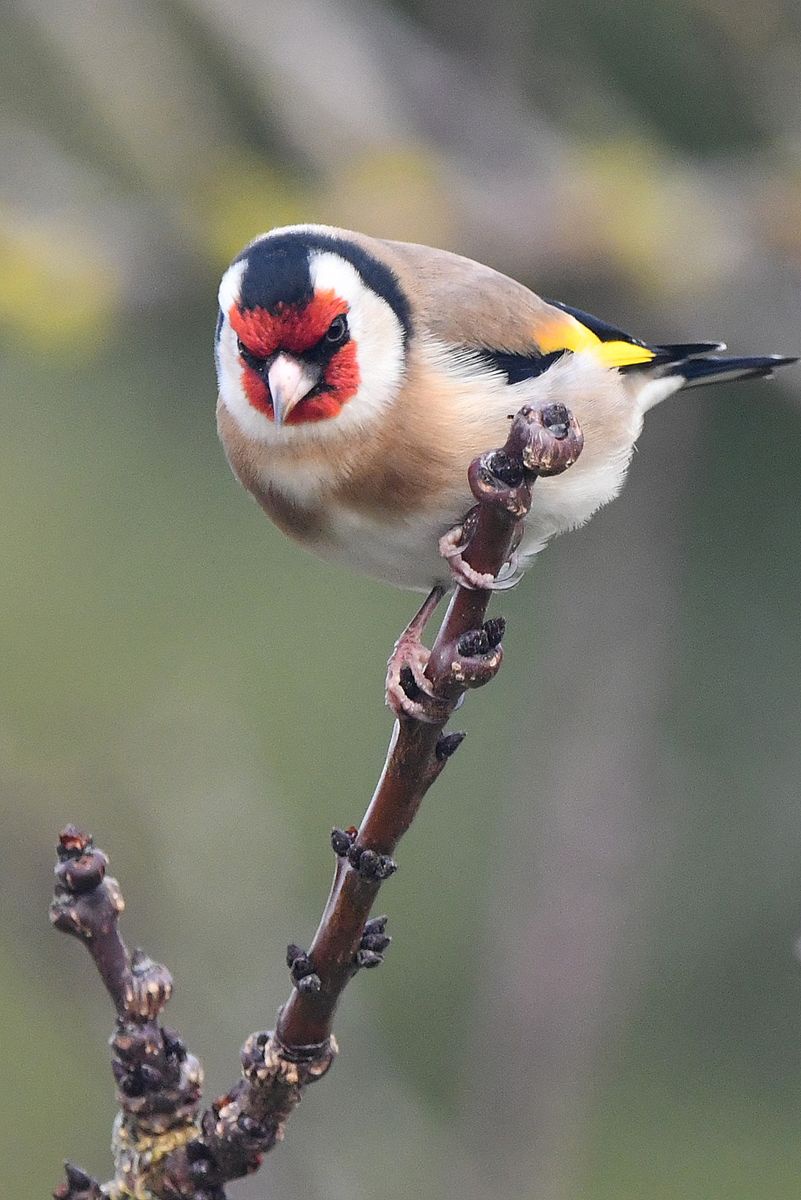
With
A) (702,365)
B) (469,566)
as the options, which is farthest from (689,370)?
(469,566)

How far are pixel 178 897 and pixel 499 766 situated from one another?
3447 mm

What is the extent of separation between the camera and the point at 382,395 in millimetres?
2752

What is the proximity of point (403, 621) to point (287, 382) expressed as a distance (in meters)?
4.71

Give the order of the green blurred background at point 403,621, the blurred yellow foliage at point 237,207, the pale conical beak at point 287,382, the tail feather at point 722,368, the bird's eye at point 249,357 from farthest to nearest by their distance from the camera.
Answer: the blurred yellow foliage at point 237,207 → the green blurred background at point 403,621 → the tail feather at point 722,368 → the bird's eye at point 249,357 → the pale conical beak at point 287,382

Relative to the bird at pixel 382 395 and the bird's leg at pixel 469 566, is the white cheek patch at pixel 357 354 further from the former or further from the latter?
the bird's leg at pixel 469 566

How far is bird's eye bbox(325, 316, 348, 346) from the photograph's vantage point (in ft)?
8.92

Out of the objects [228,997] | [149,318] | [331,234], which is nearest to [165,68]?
[149,318]

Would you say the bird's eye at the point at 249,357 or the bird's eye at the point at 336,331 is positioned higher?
the bird's eye at the point at 336,331

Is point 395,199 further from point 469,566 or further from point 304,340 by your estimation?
point 469,566

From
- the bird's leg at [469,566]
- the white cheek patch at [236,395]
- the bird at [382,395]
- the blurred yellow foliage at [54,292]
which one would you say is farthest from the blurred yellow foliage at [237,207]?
the bird's leg at [469,566]

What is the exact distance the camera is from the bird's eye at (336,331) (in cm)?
272

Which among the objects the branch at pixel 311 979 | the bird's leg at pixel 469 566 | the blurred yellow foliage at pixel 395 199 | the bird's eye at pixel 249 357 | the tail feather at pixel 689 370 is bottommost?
the branch at pixel 311 979

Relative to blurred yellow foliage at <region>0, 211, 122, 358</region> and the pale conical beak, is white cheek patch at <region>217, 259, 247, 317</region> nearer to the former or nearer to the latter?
the pale conical beak

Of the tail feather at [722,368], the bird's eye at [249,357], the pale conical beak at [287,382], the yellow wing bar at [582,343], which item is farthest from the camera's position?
the tail feather at [722,368]
